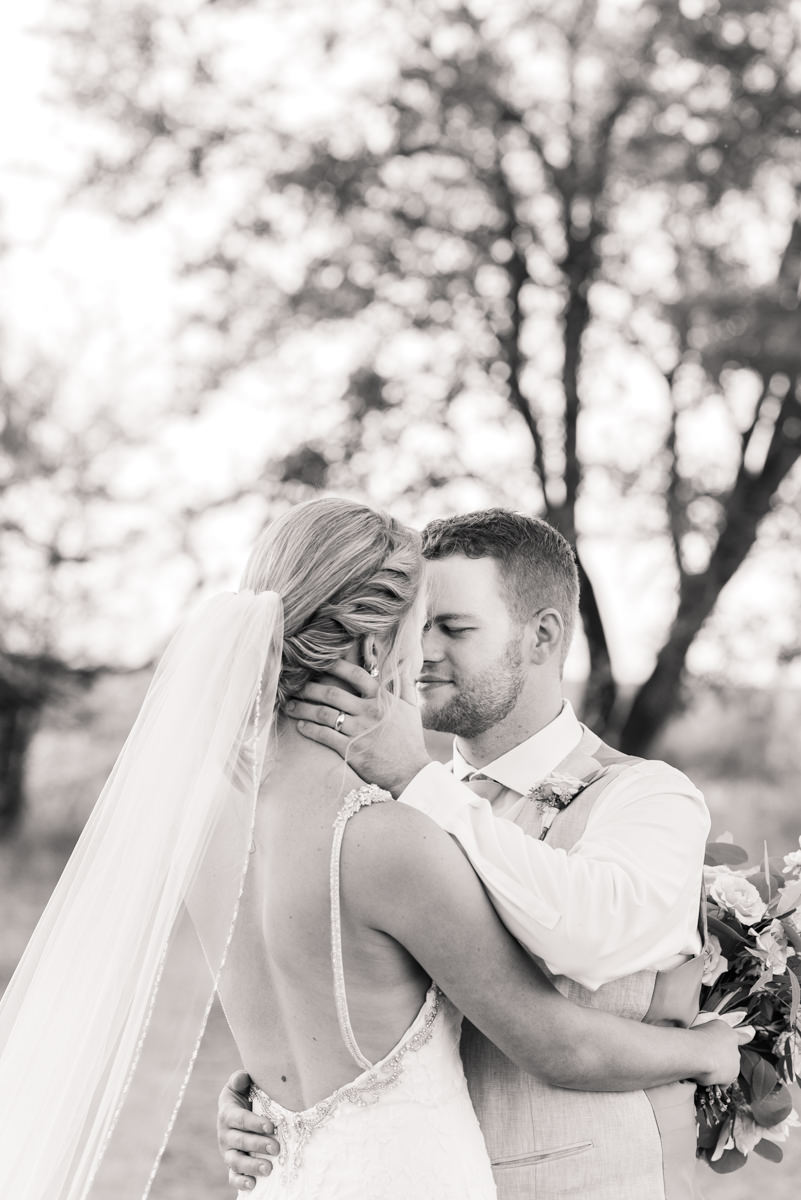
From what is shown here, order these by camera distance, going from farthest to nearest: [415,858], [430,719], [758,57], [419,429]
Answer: [419,429], [758,57], [430,719], [415,858]

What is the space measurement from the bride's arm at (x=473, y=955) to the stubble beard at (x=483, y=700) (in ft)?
3.23

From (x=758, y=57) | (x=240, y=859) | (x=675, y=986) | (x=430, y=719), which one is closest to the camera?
(x=240, y=859)

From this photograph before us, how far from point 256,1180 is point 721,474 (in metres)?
10.4

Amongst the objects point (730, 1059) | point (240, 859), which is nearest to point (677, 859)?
point (730, 1059)

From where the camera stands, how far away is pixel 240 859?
104 inches

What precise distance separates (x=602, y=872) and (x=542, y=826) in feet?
1.91

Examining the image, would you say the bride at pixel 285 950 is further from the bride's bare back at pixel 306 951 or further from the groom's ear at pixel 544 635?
the groom's ear at pixel 544 635

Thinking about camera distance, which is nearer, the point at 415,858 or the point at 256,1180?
the point at 415,858

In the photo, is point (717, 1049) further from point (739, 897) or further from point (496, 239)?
point (496, 239)

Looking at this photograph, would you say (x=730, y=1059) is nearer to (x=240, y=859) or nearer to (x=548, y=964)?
(x=548, y=964)

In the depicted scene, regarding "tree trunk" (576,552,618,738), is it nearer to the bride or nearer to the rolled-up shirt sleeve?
the rolled-up shirt sleeve

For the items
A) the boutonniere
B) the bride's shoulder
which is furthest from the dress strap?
the boutonniere

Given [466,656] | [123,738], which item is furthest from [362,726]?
[123,738]

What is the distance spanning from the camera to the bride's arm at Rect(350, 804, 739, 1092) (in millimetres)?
2480
